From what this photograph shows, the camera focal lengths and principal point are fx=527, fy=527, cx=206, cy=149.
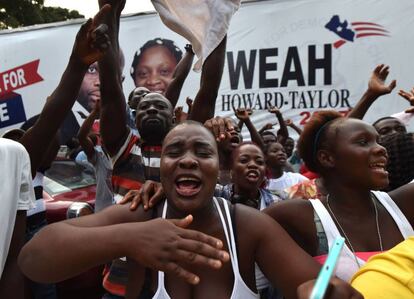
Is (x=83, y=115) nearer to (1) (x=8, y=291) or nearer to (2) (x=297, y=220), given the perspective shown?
(1) (x=8, y=291)

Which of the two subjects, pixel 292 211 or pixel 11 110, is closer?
pixel 292 211

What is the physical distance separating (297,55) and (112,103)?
4.48 m

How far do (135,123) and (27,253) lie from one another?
176cm

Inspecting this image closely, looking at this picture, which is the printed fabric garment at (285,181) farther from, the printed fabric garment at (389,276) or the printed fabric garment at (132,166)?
the printed fabric garment at (389,276)

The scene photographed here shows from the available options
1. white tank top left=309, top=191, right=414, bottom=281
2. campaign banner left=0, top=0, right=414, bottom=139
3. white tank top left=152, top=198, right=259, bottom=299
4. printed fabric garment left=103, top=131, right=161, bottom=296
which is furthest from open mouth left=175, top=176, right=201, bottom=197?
campaign banner left=0, top=0, right=414, bottom=139

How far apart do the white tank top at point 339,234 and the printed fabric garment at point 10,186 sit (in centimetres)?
126

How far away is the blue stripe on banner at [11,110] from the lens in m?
8.54

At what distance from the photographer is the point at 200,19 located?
3197mm

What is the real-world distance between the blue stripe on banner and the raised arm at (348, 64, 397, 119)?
21.6 feet

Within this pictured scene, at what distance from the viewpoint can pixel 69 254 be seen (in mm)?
1668

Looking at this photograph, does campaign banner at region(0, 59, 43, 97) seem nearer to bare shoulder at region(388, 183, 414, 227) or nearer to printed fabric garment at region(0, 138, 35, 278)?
printed fabric garment at region(0, 138, 35, 278)

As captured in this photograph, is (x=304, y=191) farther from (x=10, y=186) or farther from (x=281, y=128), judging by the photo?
(x=281, y=128)

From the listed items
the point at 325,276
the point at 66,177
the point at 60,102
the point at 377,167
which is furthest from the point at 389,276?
the point at 66,177

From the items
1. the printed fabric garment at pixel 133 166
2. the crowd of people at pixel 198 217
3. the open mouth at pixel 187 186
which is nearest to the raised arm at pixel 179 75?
the crowd of people at pixel 198 217
